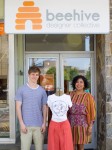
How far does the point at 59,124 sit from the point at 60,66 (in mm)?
2398

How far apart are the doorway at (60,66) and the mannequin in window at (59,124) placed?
216 cm

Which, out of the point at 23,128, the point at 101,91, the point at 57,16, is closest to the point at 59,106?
the point at 23,128

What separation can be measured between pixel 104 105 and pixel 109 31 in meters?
1.45

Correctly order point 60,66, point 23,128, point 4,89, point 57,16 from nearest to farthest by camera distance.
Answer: point 23,128 → point 57,16 → point 4,89 → point 60,66

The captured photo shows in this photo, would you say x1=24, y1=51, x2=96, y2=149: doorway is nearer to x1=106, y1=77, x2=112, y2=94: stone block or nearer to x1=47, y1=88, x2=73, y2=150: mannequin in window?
x1=106, y1=77, x2=112, y2=94: stone block

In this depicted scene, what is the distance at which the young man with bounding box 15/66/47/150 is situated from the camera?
17.7ft

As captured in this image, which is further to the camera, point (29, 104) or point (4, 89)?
point (4, 89)

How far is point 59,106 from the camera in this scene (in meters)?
5.39

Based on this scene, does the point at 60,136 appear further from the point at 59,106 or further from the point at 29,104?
the point at 29,104

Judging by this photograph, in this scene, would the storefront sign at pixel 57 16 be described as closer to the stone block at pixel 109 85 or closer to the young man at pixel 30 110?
the young man at pixel 30 110

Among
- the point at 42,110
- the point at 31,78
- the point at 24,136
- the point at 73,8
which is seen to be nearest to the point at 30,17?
the point at 73,8

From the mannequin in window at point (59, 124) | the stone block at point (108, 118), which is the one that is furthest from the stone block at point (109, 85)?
the mannequin in window at point (59, 124)

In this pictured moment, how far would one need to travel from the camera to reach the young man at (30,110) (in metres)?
5.40

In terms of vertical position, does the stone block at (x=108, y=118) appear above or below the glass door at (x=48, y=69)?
below
